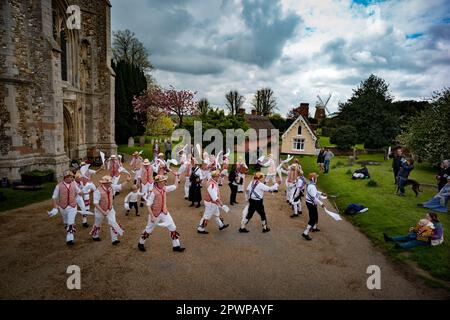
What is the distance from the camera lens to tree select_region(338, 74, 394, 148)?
3456 cm

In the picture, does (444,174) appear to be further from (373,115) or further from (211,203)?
(373,115)

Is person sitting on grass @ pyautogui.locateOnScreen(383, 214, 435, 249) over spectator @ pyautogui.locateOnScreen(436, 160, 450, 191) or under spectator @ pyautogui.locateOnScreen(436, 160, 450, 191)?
under

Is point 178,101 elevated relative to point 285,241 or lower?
elevated

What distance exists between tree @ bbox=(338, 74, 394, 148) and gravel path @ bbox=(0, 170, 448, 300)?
29.3 meters

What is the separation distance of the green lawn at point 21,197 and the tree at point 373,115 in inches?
1321

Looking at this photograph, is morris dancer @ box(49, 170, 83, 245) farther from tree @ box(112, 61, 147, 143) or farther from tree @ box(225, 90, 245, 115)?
tree @ box(225, 90, 245, 115)

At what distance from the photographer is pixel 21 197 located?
462 inches

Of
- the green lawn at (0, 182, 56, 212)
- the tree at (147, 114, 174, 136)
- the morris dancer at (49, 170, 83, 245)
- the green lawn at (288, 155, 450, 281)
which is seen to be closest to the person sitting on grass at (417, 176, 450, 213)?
the green lawn at (288, 155, 450, 281)

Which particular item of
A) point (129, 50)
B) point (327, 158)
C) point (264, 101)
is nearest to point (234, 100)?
point (264, 101)

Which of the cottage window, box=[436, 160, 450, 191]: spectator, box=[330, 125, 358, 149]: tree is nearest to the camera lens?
box=[436, 160, 450, 191]: spectator
